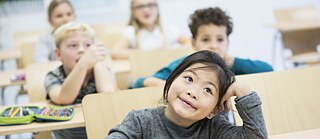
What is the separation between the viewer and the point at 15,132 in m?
1.83

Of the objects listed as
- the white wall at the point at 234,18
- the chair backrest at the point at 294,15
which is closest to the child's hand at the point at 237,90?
the chair backrest at the point at 294,15

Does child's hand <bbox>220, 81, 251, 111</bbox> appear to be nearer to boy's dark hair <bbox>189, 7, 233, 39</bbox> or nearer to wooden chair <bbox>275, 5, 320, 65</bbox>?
boy's dark hair <bbox>189, 7, 233, 39</bbox>

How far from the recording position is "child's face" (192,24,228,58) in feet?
7.84

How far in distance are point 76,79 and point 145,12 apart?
1818 millimetres

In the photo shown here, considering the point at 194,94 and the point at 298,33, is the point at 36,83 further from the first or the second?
the point at 298,33

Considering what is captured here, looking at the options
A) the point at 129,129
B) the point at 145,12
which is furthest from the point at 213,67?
the point at 145,12

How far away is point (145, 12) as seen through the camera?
12.9 feet

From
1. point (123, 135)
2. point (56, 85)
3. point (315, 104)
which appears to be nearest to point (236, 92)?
point (123, 135)

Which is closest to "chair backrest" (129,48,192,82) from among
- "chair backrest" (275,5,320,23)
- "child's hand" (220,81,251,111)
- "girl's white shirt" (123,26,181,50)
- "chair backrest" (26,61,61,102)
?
"chair backrest" (26,61,61,102)

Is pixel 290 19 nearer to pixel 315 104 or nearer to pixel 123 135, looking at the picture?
pixel 315 104

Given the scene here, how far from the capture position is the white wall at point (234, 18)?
5.53 m

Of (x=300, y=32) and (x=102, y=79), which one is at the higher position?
(x=102, y=79)

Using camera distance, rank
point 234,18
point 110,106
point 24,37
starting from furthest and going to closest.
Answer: point 234,18, point 24,37, point 110,106

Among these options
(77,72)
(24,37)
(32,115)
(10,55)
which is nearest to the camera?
(32,115)
